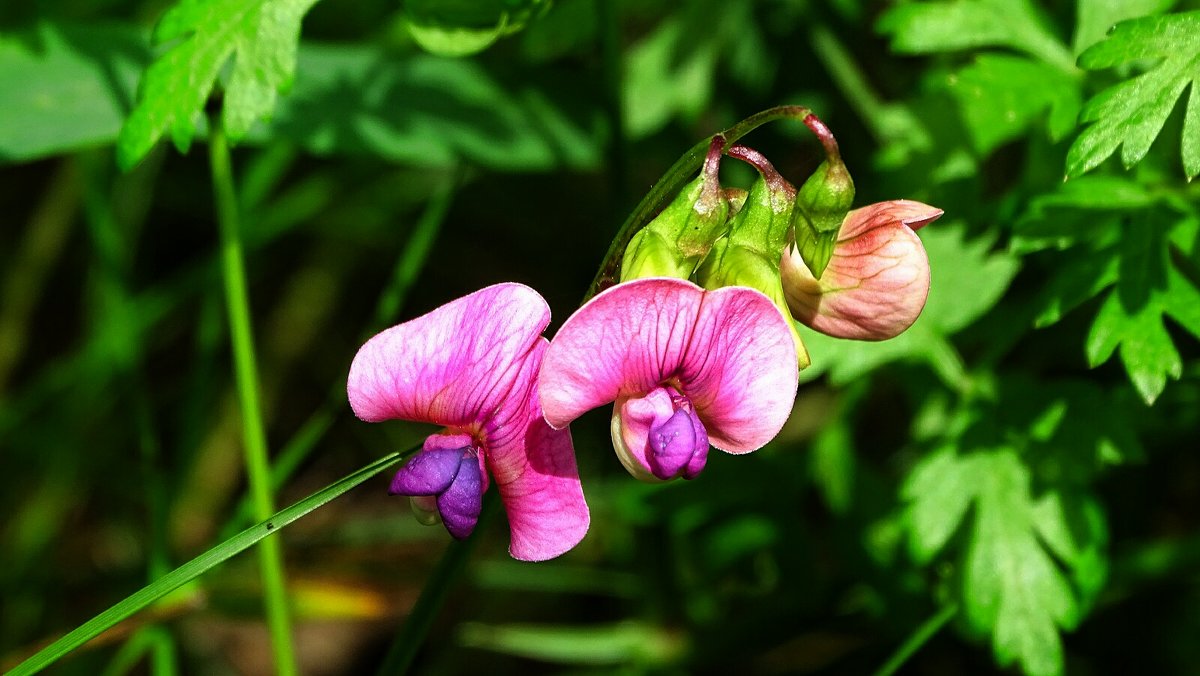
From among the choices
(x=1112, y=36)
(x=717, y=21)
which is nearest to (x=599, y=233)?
(x=717, y=21)

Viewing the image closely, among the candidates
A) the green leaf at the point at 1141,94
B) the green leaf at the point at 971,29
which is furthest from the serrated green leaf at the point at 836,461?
the green leaf at the point at 1141,94

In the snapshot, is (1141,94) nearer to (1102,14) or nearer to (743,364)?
(1102,14)

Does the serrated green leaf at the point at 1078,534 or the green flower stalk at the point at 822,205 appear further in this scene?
the serrated green leaf at the point at 1078,534

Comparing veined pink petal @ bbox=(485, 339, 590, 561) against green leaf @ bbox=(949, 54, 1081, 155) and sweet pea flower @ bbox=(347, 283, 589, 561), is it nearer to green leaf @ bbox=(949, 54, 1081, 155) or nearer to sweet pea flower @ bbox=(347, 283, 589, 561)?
sweet pea flower @ bbox=(347, 283, 589, 561)

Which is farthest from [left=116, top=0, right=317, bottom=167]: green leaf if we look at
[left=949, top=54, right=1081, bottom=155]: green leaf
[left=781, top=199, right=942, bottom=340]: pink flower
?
[left=949, top=54, right=1081, bottom=155]: green leaf

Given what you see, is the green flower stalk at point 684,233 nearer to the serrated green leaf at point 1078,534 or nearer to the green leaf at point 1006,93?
the green leaf at point 1006,93

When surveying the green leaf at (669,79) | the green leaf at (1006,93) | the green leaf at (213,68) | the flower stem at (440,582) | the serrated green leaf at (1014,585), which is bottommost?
the serrated green leaf at (1014,585)

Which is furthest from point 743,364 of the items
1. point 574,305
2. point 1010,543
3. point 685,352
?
point 574,305
